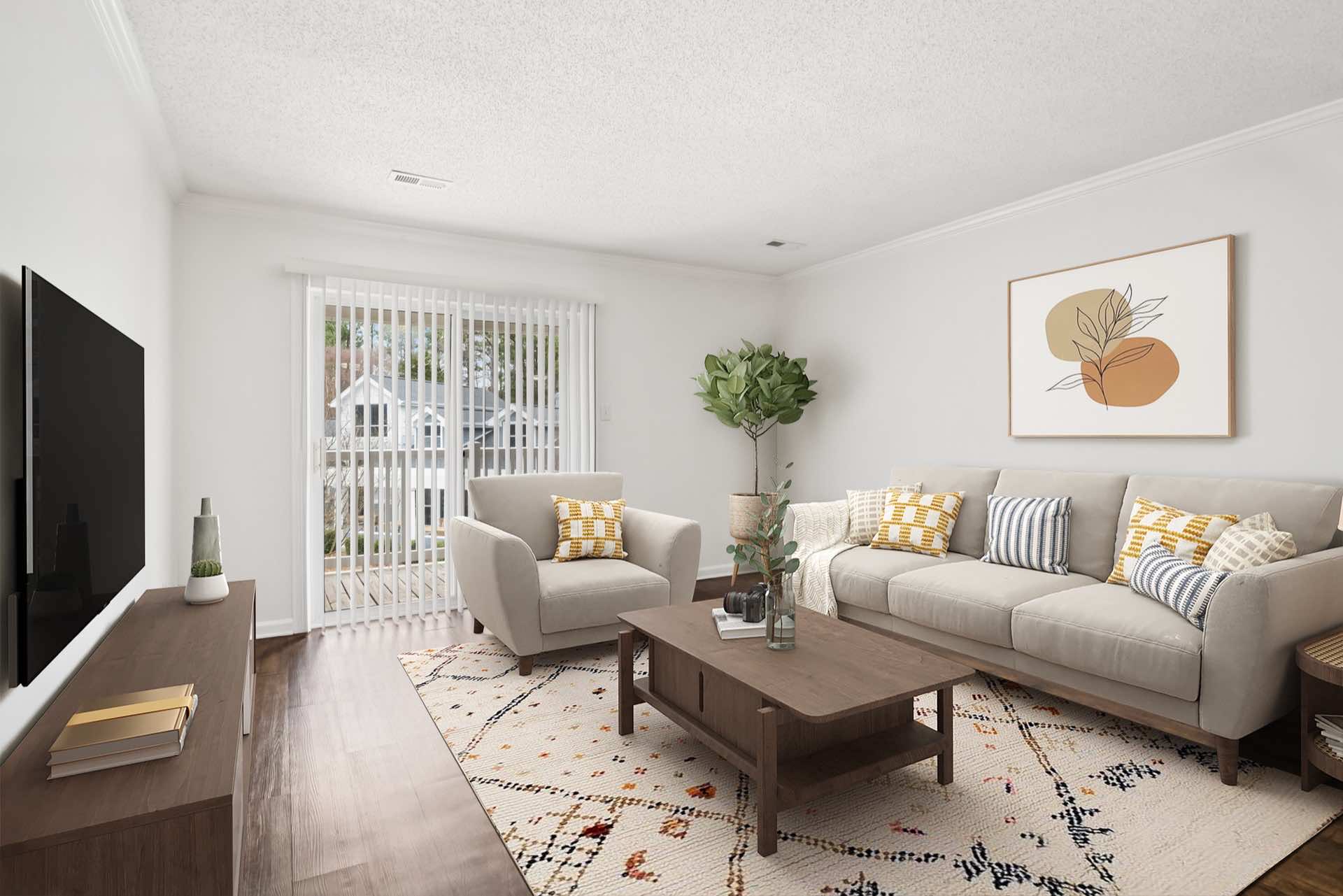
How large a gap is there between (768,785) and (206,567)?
84.5 inches

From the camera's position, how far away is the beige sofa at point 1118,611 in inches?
88.7

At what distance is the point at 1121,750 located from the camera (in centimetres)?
251

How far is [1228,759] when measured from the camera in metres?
2.26

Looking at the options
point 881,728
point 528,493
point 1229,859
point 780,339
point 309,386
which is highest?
point 780,339

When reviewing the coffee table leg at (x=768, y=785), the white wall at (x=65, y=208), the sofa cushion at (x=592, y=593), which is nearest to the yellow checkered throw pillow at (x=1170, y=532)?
the coffee table leg at (x=768, y=785)

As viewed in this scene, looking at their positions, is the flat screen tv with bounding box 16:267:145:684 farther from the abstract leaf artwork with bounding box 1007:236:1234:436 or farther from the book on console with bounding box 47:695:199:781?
the abstract leaf artwork with bounding box 1007:236:1234:436

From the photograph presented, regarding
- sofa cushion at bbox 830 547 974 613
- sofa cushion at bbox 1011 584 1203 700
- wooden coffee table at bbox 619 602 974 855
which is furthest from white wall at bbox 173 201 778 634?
sofa cushion at bbox 1011 584 1203 700

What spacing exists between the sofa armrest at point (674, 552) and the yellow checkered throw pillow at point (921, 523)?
1054 mm

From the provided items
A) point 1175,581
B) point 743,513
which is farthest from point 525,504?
point 1175,581

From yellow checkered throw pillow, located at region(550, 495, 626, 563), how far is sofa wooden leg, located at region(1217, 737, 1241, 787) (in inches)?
104

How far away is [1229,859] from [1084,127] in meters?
2.69

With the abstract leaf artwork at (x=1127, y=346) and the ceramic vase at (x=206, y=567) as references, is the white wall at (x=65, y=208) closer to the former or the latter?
the ceramic vase at (x=206, y=567)

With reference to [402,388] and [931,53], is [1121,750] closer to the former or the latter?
[931,53]

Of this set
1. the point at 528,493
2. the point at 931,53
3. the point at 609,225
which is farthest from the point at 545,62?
the point at 528,493
